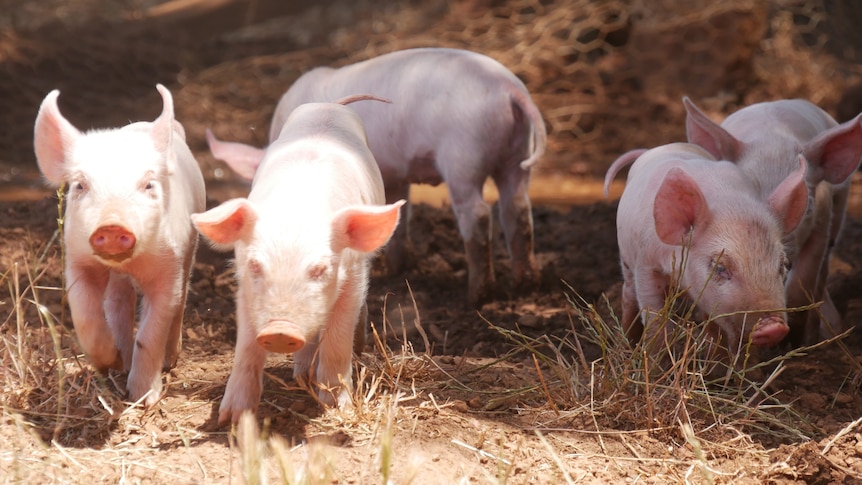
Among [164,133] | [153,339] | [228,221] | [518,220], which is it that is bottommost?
[518,220]

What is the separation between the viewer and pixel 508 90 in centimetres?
529

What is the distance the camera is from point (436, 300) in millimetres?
5441

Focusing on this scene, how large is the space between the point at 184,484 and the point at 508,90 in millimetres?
2930

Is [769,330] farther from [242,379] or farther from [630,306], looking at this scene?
[242,379]

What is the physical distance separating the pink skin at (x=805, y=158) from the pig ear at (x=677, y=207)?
1.81 ft

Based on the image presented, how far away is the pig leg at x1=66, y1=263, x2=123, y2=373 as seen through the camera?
340 centimetres

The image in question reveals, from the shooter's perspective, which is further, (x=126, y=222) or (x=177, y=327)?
(x=177, y=327)

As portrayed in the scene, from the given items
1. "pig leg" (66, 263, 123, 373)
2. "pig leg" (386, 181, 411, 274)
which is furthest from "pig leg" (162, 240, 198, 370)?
"pig leg" (386, 181, 411, 274)

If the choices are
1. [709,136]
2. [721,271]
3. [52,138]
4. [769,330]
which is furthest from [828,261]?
[52,138]

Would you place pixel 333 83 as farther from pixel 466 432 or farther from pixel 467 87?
pixel 466 432

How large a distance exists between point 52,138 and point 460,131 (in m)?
2.26

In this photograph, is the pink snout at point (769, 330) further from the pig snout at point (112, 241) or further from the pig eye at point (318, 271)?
the pig snout at point (112, 241)

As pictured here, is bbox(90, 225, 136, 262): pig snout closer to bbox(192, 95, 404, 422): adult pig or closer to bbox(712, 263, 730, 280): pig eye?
bbox(192, 95, 404, 422): adult pig

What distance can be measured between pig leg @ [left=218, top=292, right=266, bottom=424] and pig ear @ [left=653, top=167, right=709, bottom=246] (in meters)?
1.48
